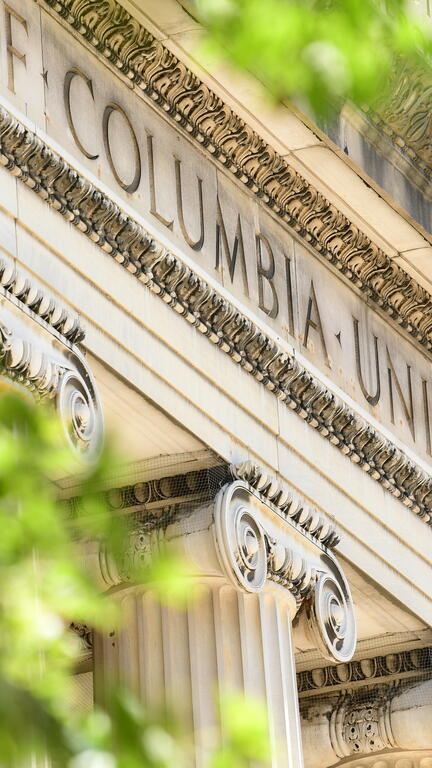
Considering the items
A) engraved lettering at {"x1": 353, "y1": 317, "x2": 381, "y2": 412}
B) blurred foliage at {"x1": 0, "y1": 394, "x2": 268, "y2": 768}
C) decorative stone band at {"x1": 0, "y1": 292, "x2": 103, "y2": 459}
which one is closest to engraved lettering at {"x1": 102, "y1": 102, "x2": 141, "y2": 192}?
decorative stone band at {"x1": 0, "y1": 292, "x2": 103, "y2": 459}

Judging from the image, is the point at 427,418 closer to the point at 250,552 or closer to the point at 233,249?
the point at 233,249

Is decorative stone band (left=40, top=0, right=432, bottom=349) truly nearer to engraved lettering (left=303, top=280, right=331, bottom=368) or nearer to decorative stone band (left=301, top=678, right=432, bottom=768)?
engraved lettering (left=303, top=280, right=331, bottom=368)

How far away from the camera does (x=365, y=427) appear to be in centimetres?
2220

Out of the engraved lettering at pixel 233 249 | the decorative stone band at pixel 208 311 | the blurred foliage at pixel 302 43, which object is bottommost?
the blurred foliage at pixel 302 43

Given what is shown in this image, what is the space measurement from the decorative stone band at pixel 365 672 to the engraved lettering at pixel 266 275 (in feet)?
17.1

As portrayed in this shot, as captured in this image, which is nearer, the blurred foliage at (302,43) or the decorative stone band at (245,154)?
the blurred foliage at (302,43)

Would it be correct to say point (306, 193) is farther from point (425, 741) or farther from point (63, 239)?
point (425, 741)

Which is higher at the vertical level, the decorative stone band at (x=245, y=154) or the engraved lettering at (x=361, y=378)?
the decorative stone band at (x=245, y=154)

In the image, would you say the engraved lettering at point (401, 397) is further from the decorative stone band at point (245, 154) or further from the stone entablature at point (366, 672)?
the stone entablature at point (366, 672)

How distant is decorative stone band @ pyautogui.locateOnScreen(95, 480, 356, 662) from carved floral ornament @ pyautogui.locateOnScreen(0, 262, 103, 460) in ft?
6.58

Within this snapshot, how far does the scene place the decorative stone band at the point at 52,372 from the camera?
16188mm

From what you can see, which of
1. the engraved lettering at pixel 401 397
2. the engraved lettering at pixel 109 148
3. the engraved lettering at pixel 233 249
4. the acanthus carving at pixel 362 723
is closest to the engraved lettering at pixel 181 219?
the engraved lettering at pixel 233 249

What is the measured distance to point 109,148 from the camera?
18.7 metres

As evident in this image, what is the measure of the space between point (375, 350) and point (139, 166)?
5.31m
